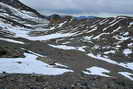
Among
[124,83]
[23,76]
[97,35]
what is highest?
[23,76]

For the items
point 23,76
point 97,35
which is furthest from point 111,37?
point 23,76

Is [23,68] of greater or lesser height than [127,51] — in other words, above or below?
above

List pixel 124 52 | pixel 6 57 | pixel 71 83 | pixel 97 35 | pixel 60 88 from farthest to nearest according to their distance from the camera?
pixel 97 35, pixel 124 52, pixel 6 57, pixel 71 83, pixel 60 88

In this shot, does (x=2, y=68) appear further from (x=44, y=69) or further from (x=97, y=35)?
(x=97, y=35)

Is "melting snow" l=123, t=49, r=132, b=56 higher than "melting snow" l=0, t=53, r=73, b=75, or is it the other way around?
"melting snow" l=0, t=53, r=73, b=75

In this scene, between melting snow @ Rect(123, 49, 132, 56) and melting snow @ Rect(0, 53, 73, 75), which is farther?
melting snow @ Rect(123, 49, 132, 56)

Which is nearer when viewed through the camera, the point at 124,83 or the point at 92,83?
the point at 92,83

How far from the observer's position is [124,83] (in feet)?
80.4

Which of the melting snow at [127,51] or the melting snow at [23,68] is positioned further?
the melting snow at [127,51]

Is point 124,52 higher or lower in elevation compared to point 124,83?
lower

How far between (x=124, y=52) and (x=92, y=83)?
132 ft

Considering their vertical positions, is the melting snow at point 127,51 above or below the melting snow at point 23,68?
below

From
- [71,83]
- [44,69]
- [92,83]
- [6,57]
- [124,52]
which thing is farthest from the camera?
[124,52]

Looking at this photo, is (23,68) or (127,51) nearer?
(23,68)
